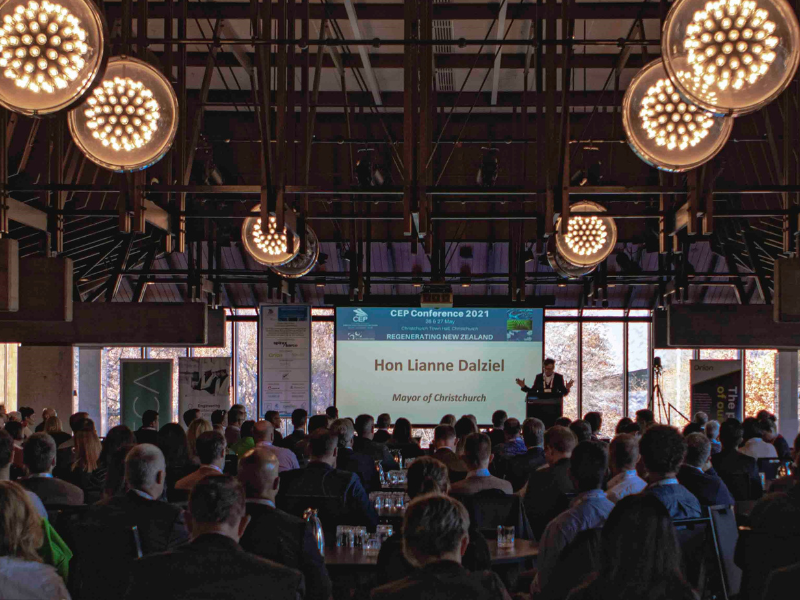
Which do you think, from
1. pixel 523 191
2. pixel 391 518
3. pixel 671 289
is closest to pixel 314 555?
pixel 391 518

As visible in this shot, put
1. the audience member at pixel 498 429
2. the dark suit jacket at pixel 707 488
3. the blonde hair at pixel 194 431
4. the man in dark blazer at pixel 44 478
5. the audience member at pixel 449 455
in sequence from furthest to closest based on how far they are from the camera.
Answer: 1. the audience member at pixel 498 429
2. the blonde hair at pixel 194 431
3. the audience member at pixel 449 455
4. the dark suit jacket at pixel 707 488
5. the man in dark blazer at pixel 44 478

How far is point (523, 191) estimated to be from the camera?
6.77 meters

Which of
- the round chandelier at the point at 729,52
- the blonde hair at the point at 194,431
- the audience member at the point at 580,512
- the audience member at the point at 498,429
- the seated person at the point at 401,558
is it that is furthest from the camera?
the audience member at the point at 498,429

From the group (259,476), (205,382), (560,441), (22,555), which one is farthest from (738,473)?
(205,382)

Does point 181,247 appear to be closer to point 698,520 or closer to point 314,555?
point 314,555

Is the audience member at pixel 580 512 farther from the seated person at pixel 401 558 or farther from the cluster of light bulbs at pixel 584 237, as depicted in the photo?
the cluster of light bulbs at pixel 584 237

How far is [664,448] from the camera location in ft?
16.5

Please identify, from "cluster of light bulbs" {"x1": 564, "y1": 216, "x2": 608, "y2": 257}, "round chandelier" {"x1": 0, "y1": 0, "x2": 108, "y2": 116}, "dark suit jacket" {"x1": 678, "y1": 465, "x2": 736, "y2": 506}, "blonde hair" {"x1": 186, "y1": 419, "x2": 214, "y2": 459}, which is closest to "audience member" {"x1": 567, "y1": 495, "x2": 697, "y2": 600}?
"round chandelier" {"x1": 0, "y1": 0, "x2": 108, "y2": 116}

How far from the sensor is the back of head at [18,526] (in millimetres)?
3332

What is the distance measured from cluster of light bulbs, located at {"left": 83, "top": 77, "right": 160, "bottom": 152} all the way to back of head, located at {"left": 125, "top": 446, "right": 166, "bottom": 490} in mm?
1547

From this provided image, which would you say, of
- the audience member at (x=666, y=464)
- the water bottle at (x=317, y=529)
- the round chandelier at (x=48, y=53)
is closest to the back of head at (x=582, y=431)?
the audience member at (x=666, y=464)

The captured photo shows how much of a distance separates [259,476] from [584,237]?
4.17m

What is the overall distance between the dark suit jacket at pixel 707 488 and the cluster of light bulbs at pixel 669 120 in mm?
3118

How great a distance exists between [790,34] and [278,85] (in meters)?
4.34
